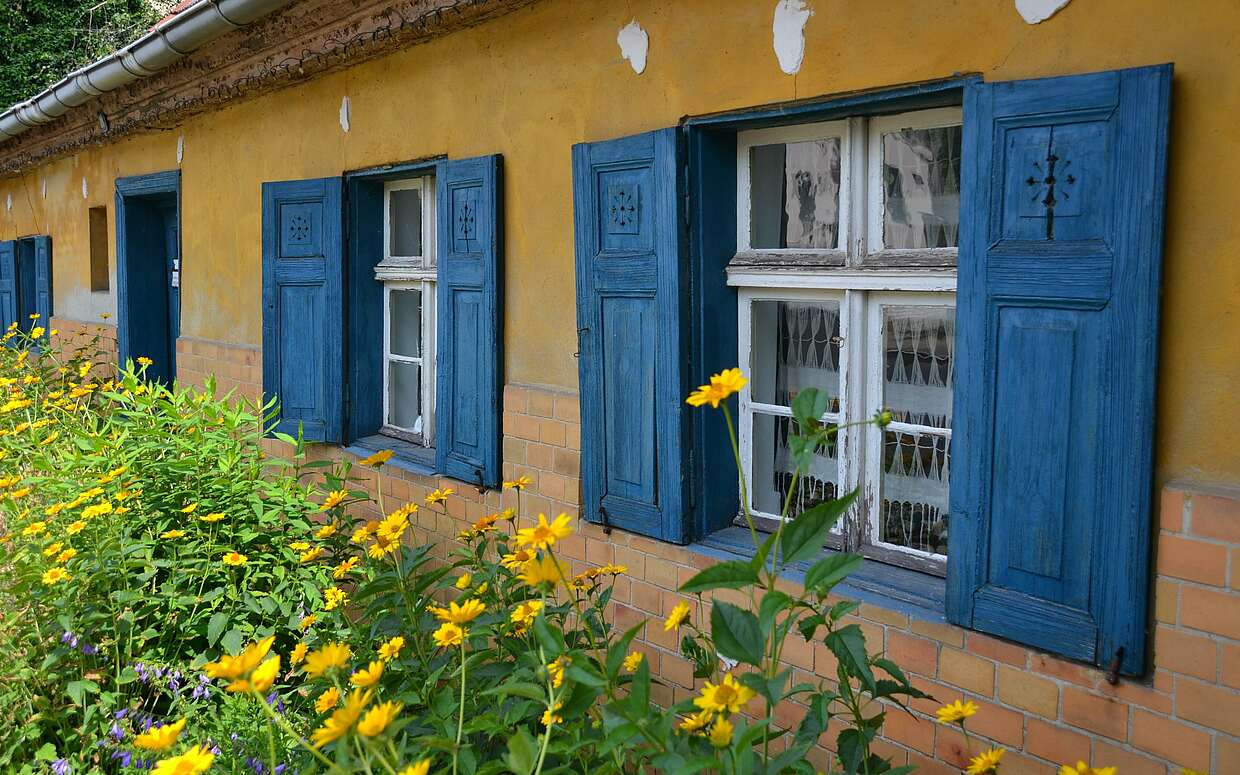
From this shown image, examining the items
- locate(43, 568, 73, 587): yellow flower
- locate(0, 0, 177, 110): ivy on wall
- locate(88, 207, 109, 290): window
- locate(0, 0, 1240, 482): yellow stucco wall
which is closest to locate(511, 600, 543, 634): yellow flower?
locate(0, 0, 1240, 482): yellow stucco wall

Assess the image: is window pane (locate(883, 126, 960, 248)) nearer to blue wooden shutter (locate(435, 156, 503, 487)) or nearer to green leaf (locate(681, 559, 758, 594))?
green leaf (locate(681, 559, 758, 594))

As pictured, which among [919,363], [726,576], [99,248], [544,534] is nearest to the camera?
[726,576]

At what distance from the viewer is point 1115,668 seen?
257 centimetres

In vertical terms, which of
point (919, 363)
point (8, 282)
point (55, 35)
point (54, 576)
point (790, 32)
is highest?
point (55, 35)

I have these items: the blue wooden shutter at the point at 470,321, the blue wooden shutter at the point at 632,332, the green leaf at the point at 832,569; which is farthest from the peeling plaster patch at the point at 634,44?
the green leaf at the point at 832,569

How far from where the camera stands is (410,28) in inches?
194

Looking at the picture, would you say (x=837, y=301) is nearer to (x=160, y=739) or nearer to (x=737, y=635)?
(x=737, y=635)

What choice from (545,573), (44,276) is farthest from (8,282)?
(545,573)

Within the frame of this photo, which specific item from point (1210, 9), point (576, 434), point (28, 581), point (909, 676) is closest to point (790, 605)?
point (909, 676)

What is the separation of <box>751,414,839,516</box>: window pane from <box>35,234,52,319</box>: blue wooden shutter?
1001 centimetres

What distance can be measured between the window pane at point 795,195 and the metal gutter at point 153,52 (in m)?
3.18

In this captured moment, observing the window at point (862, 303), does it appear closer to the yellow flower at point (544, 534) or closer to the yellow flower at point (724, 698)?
the yellow flower at point (544, 534)

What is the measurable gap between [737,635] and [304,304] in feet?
15.2

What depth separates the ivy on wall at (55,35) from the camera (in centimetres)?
1708
